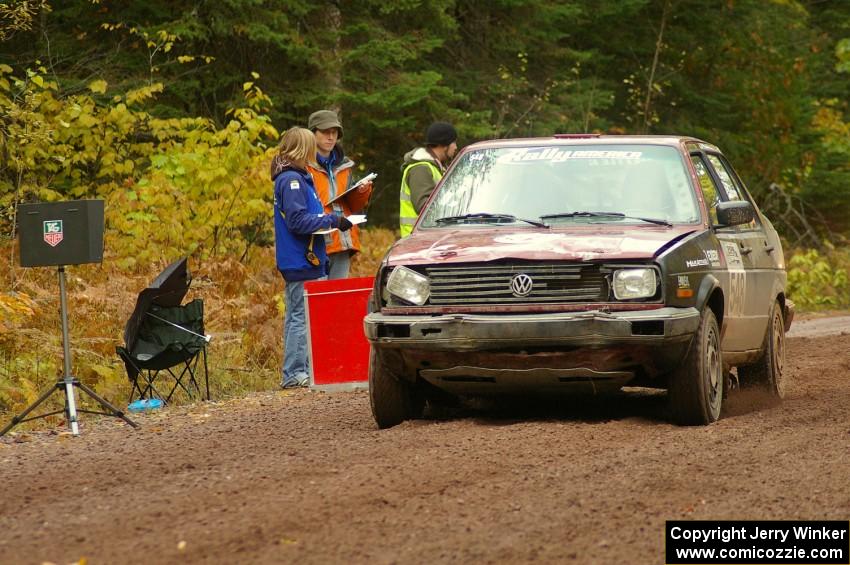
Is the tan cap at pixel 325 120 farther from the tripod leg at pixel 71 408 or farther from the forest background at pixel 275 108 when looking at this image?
the tripod leg at pixel 71 408

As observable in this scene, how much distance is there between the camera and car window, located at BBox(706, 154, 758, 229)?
9.70m

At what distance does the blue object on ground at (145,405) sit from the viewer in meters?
10.5

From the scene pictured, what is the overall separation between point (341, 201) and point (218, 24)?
801 centimetres

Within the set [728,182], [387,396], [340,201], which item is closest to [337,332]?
[340,201]

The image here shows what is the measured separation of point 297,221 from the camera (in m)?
11.0

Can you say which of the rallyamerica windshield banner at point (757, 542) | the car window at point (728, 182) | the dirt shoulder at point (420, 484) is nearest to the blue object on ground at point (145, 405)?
the dirt shoulder at point (420, 484)

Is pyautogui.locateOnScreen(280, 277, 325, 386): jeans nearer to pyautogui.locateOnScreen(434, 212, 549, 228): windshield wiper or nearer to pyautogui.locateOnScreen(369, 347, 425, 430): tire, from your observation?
pyautogui.locateOnScreen(434, 212, 549, 228): windshield wiper

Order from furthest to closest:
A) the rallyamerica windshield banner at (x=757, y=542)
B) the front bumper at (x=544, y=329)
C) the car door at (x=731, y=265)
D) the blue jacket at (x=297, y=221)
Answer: the blue jacket at (x=297, y=221) → the car door at (x=731, y=265) → the front bumper at (x=544, y=329) → the rallyamerica windshield banner at (x=757, y=542)

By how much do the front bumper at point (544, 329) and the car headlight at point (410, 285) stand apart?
16 cm

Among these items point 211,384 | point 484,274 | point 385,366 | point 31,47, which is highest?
point 31,47

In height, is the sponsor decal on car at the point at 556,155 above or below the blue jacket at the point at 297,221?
above

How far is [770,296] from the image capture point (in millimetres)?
9883

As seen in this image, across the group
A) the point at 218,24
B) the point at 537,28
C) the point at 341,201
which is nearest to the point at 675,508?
the point at 341,201

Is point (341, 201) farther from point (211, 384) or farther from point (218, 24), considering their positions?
point (218, 24)
